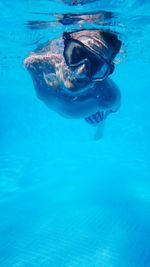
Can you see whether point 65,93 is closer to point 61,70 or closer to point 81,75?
point 61,70

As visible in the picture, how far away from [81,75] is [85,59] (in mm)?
224

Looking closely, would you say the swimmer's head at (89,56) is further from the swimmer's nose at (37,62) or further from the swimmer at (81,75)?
the swimmer's nose at (37,62)

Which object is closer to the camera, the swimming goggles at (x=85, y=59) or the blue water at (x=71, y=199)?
the swimming goggles at (x=85, y=59)

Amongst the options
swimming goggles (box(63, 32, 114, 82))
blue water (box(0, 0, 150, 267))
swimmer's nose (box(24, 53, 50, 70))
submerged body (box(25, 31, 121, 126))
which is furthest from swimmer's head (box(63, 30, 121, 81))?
blue water (box(0, 0, 150, 267))

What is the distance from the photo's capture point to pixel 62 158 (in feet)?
89.8

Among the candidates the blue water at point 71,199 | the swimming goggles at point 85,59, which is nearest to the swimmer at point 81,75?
the swimming goggles at point 85,59

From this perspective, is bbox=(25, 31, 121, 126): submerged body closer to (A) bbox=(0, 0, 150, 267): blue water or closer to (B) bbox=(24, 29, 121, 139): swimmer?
(B) bbox=(24, 29, 121, 139): swimmer

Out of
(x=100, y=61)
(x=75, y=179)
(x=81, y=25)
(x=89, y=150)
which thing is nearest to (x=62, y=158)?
(x=89, y=150)

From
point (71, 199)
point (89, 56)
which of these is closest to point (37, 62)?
point (89, 56)

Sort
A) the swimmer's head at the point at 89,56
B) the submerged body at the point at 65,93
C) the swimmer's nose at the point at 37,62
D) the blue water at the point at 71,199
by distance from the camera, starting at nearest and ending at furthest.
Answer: the swimmer's head at the point at 89,56 < the submerged body at the point at 65,93 < the swimmer's nose at the point at 37,62 < the blue water at the point at 71,199

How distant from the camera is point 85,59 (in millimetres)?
3918

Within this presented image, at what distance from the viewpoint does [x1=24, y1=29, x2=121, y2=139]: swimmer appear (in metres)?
4.03

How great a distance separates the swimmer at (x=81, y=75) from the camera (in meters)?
4.03

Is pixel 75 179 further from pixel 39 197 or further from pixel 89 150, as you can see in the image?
pixel 89 150
